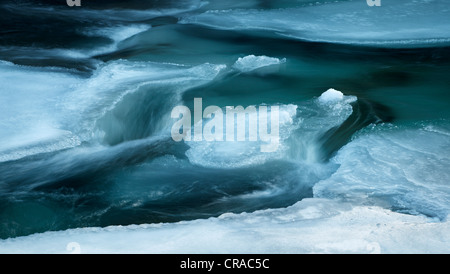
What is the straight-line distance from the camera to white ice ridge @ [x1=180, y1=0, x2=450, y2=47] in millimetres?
6559

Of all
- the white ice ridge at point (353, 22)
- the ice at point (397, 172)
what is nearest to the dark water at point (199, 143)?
the ice at point (397, 172)

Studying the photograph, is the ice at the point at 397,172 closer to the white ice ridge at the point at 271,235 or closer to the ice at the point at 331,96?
the white ice ridge at the point at 271,235

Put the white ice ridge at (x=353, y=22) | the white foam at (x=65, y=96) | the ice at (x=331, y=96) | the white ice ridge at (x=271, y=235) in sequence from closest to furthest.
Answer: the white ice ridge at (x=271, y=235)
the white foam at (x=65, y=96)
the ice at (x=331, y=96)
the white ice ridge at (x=353, y=22)

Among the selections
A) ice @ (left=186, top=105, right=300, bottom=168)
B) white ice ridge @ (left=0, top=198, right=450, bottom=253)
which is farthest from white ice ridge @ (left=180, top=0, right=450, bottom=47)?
white ice ridge @ (left=0, top=198, right=450, bottom=253)

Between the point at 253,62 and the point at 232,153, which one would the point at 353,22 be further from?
the point at 232,153

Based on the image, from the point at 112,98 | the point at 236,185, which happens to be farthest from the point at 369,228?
the point at 112,98

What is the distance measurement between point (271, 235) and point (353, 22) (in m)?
5.13

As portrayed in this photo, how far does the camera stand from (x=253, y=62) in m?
5.80

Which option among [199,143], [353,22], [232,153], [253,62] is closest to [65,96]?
[199,143]

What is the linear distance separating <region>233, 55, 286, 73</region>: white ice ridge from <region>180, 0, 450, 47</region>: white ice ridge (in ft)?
3.34

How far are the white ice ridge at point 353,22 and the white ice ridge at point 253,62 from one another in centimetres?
102

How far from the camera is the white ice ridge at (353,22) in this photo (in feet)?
21.5

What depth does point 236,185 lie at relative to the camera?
3.44 metres

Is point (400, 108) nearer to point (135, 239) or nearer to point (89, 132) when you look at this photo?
point (89, 132)
